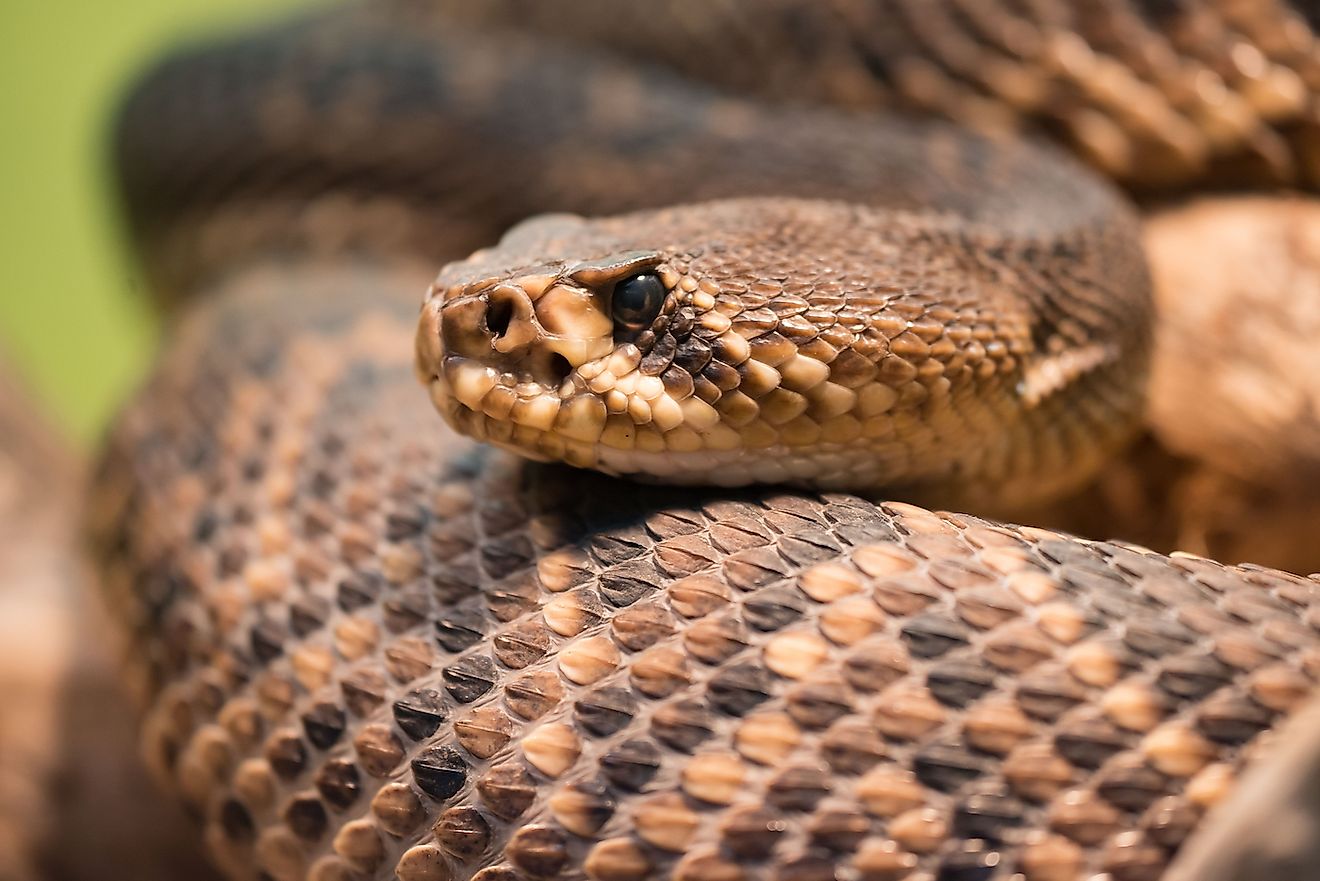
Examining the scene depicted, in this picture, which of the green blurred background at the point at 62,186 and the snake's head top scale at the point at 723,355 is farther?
the green blurred background at the point at 62,186

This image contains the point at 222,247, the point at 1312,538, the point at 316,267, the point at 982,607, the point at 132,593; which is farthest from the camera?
the point at 222,247

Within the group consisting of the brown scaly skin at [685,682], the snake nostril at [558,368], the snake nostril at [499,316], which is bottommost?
the brown scaly skin at [685,682]

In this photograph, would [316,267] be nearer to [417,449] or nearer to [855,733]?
[417,449]

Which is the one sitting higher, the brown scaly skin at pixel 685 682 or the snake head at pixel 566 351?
the snake head at pixel 566 351

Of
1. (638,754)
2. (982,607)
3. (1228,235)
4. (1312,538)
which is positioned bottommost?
(1312,538)

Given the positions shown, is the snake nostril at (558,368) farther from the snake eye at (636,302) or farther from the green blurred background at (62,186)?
the green blurred background at (62,186)

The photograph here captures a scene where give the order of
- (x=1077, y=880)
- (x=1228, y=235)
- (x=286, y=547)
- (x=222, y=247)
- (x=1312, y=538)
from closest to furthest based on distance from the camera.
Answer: (x=1077, y=880) < (x=286, y=547) < (x=1312, y=538) < (x=1228, y=235) < (x=222, y=247)

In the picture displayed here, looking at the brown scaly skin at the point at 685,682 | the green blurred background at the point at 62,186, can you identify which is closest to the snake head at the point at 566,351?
the brown scaly skin at the point at 685,682

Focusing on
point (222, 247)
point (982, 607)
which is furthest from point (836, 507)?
point (222, 247)
